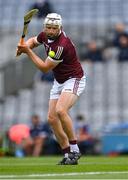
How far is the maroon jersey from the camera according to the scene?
394 inches

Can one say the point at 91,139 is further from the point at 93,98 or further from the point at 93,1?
the point at 93,1

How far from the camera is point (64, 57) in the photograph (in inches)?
401

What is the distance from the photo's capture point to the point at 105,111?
22.3 metres

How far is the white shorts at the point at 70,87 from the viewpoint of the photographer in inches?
406

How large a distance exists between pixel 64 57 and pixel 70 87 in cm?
41

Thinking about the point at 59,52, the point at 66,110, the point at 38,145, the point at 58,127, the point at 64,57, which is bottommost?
the point at 38,145

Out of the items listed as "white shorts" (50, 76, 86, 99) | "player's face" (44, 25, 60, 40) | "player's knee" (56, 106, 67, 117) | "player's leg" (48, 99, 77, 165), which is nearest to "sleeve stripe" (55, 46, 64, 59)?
"player's face" (44, 25, 60, 40)

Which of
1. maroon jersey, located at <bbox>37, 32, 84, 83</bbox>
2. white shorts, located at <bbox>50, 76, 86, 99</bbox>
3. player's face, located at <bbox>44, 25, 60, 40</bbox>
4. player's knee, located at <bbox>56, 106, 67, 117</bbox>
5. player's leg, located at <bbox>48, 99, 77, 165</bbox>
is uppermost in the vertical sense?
player's face, located at <bbox>44, 25, 60, 40</bbox>

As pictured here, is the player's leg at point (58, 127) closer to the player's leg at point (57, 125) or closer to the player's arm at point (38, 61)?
the player's leg at point (57, 125)

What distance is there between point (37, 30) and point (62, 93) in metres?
14.9

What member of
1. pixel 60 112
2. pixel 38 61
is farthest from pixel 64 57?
pixel 60 112

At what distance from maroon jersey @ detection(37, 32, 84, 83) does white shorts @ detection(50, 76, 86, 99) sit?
55 mm

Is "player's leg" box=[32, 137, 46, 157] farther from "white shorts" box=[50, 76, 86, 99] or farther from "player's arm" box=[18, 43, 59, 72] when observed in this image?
"player's arm" box=[18, 43, 59, 72]

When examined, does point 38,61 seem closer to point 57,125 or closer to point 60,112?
point 60,112
